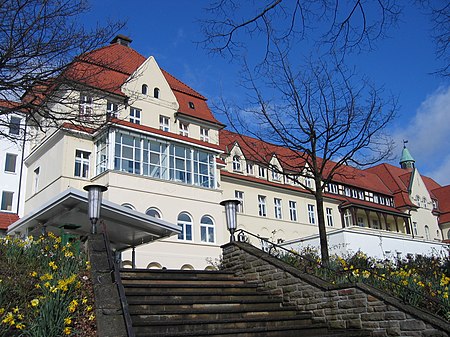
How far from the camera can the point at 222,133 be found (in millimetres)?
39312

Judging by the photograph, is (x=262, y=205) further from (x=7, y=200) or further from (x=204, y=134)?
(x=7, y=200)

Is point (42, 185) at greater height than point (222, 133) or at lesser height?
lesser

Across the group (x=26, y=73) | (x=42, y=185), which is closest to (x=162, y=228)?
(x=26, y=73)

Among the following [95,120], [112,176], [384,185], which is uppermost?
[384,185]

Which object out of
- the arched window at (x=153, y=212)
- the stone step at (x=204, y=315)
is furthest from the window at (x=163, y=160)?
the stone step at (x=204, y=315)

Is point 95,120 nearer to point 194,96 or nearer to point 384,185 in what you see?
point 194,96

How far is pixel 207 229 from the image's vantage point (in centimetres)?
2712

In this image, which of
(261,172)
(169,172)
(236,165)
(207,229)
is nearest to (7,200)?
(169,172)

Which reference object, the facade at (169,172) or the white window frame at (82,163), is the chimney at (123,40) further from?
the white window frame at (82,163)

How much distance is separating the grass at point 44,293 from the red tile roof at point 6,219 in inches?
922

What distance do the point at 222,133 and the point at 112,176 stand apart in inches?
663

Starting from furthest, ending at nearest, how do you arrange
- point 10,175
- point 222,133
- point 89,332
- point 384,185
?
point 384,185
point 222,133
point 10,175
point 89,332

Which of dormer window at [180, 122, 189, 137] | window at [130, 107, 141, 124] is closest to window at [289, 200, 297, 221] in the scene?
dormer window at [180, 122, 189, 137]

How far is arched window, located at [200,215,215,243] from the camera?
2688 centimetres
